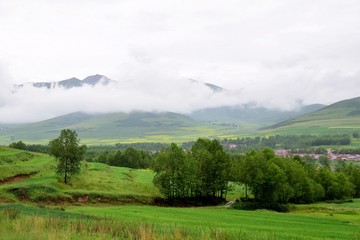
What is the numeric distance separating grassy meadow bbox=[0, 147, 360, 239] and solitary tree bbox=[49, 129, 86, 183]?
110 inches

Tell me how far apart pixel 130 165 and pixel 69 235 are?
430ft

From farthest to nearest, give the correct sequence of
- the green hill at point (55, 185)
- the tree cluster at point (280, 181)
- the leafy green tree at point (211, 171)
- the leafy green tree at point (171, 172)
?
the leafy green tree at point (211, 171) → the tree cluster at point (280, 181) → the leafy green tree at point (171, 172) → the green hill at point (55, 185)

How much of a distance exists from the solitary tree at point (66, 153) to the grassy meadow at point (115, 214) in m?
2.78

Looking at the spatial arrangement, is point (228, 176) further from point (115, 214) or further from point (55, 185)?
point (115, 214)

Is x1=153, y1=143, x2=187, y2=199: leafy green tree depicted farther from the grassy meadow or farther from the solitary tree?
the solitary tree

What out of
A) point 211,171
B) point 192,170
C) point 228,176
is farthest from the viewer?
point 228,176

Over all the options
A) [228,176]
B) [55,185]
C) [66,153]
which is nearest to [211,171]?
[228,176]

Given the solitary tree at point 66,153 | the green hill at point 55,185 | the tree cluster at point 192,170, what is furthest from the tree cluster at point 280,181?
the solitary tree at point 66,153

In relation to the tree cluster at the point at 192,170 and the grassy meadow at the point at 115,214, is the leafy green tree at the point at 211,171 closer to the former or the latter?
the tree cluster at the point at 192,170

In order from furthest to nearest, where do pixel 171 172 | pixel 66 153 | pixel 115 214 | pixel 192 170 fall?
pixel 192 170, pixel 171 172, pixel 66 153, pixel 115 214

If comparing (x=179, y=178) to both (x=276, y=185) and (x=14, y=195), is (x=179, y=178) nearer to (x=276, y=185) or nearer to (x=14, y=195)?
(x=276, y=185)

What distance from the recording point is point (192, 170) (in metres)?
77.6

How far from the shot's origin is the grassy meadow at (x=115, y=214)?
1833 cm

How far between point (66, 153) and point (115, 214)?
3179 cm
